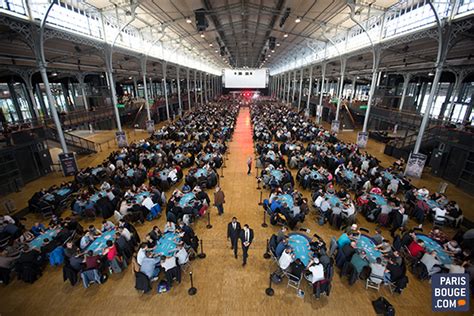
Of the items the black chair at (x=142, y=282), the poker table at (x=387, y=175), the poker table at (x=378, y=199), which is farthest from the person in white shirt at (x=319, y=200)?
the black chair at (x=142, y=282)

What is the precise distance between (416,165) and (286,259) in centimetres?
1219

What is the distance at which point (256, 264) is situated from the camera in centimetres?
743

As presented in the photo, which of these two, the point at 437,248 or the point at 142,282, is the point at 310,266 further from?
the point at 142,282

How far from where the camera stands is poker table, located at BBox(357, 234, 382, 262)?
6656mm

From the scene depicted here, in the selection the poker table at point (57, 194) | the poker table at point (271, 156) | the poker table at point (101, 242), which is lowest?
the poker table at point (57, 194)

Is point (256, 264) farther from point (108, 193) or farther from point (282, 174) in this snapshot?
point (108, 193)

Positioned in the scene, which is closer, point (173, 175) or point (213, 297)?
point (213, 297)

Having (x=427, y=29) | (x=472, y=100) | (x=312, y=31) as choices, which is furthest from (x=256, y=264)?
(x=312, y=31)

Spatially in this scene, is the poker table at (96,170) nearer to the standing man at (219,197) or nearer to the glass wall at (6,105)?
the standing man at (219,197)

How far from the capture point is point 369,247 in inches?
275

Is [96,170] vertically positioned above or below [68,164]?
below

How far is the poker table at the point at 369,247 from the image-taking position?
6656 mm

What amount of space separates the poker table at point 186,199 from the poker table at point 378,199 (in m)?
8.07

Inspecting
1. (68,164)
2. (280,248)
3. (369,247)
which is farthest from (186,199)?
(68,164)
